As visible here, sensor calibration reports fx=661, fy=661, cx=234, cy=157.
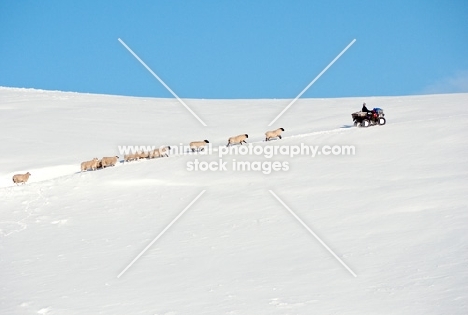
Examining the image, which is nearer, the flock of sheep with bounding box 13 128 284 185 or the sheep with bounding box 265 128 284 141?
the flock of sheep with bounding box 13 128 284 185

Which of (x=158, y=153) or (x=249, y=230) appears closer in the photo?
(x=249, y=230)

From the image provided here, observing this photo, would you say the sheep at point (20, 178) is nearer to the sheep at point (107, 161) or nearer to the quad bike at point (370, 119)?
the sheep at point (107, 161)

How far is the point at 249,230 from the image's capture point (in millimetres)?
15344

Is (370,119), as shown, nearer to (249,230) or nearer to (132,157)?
(132,157)

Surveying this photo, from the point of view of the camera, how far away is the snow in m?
11.3

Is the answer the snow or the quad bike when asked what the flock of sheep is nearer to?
the snow

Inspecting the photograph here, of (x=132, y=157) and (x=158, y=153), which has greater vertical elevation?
(x=158, y=153)

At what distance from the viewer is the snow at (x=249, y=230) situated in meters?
11.3

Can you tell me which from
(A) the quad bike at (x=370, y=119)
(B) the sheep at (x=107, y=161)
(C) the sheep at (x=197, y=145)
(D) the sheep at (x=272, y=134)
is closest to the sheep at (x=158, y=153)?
(C) the sheep at (x=197, y=145)

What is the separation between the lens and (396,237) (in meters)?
13.4

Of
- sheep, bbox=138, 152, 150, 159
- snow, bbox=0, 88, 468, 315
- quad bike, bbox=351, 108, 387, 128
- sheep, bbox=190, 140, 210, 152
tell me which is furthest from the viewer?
quad bike, bbox=351, 108, 387, 128

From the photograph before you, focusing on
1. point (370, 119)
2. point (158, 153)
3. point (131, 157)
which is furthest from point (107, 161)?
point (370, 119)

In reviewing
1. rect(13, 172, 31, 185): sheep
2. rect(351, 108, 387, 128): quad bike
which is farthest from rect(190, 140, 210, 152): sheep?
rect(351, 108, 387, 128): quad bike

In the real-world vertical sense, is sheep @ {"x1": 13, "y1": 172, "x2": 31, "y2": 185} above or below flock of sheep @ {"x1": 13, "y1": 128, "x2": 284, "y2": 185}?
below
